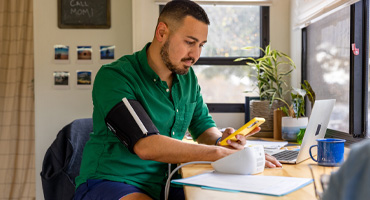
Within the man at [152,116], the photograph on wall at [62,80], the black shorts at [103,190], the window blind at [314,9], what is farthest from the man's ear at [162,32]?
the photograph on wall at [62,80]

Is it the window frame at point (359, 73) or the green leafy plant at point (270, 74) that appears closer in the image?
the window frame at point (359, 73)

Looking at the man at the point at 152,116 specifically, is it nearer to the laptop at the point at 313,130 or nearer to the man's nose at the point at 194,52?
the man's nose at the point at 194,52

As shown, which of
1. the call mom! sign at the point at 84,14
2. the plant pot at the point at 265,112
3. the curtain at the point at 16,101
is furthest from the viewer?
the curtain at the point at 16,101

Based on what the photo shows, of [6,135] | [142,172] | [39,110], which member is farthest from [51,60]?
[142,172]

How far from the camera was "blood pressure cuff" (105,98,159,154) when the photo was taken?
1.47 metres

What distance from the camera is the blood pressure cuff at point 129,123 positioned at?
1471mm

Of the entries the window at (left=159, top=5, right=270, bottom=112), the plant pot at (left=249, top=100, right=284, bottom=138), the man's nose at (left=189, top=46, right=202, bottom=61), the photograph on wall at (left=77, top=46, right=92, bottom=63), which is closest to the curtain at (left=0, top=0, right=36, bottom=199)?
the photograph on wall at (left=77, top=46, right=92, bottom=63)

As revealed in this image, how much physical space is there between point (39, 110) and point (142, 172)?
1972 millimetres

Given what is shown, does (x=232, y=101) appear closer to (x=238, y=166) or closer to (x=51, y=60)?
(x=51, y=60)

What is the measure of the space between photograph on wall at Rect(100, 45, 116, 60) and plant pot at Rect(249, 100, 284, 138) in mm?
1239

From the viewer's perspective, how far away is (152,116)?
1714 mm

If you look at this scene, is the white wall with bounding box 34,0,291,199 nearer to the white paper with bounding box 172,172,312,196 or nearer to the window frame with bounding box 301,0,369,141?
the window frame with bounding box 301,0,369,141

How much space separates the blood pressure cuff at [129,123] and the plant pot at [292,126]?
103 cm

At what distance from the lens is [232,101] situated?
10.4 ft
